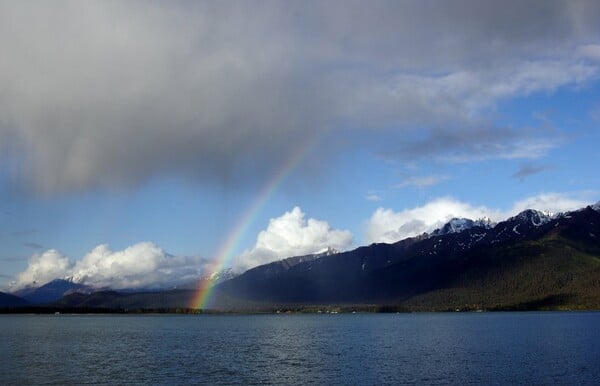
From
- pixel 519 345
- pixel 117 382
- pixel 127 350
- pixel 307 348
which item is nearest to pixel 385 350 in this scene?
pixel 307 348

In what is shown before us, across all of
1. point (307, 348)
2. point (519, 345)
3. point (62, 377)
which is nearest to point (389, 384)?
point (62, 377)

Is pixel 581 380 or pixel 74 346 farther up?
pixel 74 346

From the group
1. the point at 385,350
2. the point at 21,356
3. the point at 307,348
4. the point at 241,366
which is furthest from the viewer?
the point at 307,348

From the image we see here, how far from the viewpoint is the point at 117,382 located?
83250 millimetres

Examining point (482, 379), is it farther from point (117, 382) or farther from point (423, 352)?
point (117, 382)

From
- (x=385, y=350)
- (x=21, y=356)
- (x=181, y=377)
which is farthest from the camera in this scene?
(x=385, y=350)

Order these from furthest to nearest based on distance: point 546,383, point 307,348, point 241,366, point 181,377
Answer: point 307,348 < point 241,366 < point 181,377 < point 546,383

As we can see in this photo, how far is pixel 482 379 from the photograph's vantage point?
85.2 meters

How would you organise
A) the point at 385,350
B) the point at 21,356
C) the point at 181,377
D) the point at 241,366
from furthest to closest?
the point at 385,350 → the point at 21,356 → the point at 241,366 → the point at 181,377

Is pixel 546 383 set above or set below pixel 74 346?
below

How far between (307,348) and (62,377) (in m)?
63.9

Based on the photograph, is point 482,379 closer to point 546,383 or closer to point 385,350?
point 546,383

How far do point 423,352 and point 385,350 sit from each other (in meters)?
8.97

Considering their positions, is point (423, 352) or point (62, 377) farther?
point (423, 352)
